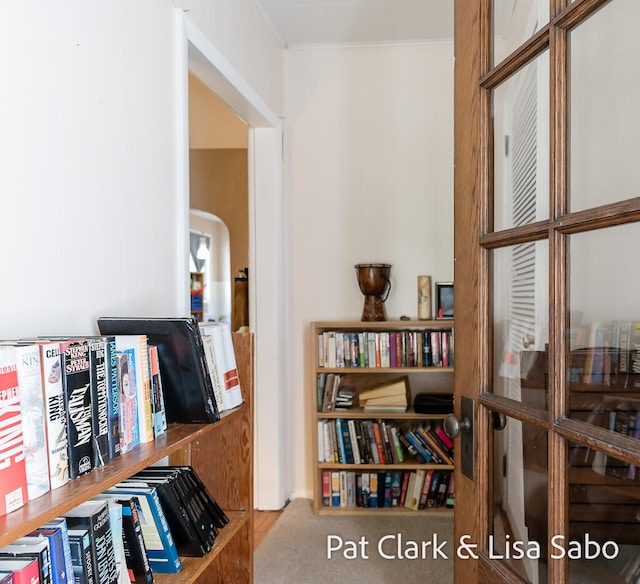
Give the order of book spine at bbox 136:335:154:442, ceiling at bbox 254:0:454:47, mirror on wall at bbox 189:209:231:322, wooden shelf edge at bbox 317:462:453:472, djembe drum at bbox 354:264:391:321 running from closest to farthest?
book spine at bbox 136:335:154:442 → ceiling at bbox 254:0:454:47 → wooden shelf edge at bbox 317:462:453:472 → djembe drum at bbox 354:264:391:321 → mirror on wall at bbox 189:209:231:322

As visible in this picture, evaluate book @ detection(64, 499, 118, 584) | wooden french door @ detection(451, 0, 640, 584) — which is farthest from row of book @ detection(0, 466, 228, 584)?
wooden french door @ detection(451, 0, 640, 584)

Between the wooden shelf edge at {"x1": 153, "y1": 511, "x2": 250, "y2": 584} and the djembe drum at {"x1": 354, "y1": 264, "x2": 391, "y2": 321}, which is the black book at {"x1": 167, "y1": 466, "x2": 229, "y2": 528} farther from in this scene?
the djembe drum at {"x1": 354, "y1": 264, "x2": 391, "y2": 321}

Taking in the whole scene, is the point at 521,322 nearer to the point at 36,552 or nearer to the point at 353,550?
the point at 36,552

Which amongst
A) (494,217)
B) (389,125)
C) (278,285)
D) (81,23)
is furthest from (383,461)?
(81,23)

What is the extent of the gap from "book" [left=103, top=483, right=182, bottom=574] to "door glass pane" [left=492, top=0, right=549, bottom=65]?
1205 millimetres

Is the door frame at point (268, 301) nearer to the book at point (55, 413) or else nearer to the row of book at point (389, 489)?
the row of book at point (389, 489)

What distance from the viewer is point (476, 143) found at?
Answer: 4.51 ft

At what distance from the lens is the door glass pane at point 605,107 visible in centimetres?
97

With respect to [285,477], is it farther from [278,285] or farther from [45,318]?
[45,318]

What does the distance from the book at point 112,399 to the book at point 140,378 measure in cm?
6

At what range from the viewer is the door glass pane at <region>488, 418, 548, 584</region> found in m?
1.17

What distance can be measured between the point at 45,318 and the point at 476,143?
98 cm

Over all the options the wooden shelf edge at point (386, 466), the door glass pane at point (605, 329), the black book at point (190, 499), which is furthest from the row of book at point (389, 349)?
the door glass pane at point (605, 329)

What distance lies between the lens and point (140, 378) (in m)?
1.37
